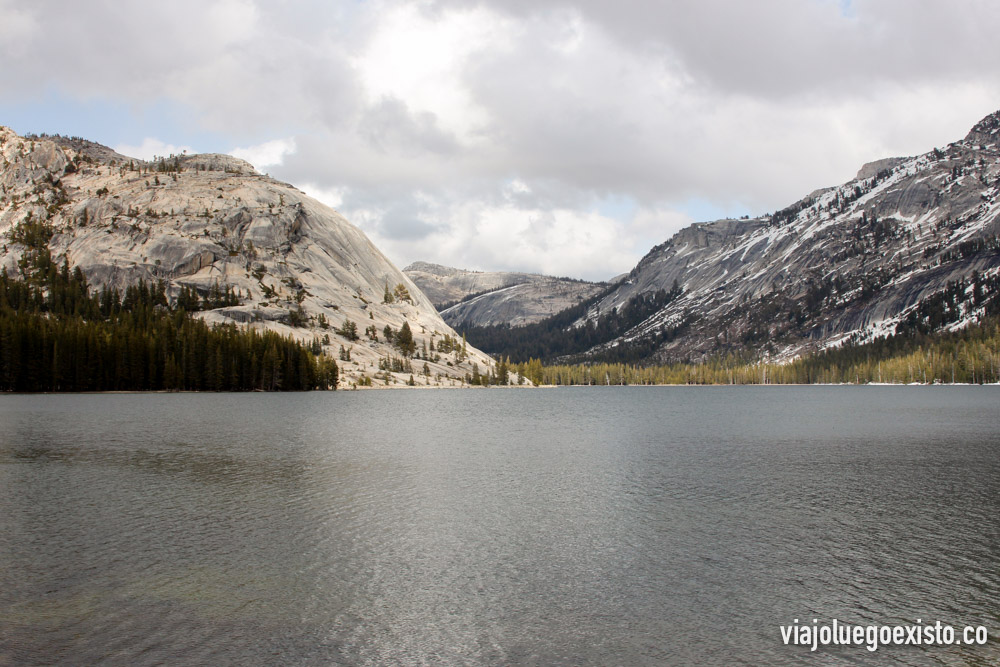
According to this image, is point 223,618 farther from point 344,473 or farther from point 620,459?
point 620,459

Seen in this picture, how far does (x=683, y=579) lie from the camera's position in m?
25.9

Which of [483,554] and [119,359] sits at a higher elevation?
[119,359]

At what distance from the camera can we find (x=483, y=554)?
96.8 ft

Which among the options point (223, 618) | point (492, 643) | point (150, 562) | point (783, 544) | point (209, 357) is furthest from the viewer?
point (209, 357)

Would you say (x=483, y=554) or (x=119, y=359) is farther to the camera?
(x=119, y=359)

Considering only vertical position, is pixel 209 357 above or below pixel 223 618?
above

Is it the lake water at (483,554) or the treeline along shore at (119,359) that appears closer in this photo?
the lake water at (483,554)

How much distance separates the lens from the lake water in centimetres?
2022

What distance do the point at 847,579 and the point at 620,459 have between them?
108 ft

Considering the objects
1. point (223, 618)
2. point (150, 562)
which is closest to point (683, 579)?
point (223, 618)

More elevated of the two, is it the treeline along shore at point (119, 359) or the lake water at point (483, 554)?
the treeline along shore at point (119, 359)

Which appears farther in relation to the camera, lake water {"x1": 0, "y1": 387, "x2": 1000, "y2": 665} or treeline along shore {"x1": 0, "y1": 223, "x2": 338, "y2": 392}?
treeline along shore {"x1": 0, "y1": 223, "x2": 338, "y2": 392}

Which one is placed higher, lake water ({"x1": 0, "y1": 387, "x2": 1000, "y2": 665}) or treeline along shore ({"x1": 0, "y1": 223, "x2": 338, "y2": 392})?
treeline along shore ({"x1": 0, "y1": 223, "x2": 338, "y2": 392})

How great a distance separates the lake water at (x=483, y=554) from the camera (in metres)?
20.2
